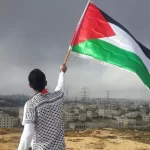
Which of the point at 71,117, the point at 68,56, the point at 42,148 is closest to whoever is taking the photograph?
the point at 42,148

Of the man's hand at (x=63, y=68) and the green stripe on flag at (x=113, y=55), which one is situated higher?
the green stripe on flag at (x=113, y=55)

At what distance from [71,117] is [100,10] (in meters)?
47.3

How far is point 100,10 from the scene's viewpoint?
13.7 ft

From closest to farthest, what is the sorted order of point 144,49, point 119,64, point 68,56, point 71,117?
point 68,56 < point 119,64 < point 144,49 < point 71,117

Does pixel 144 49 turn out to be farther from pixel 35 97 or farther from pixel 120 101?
pixel 120 101

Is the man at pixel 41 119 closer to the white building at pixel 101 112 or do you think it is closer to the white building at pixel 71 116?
the white building at pixel 71 116

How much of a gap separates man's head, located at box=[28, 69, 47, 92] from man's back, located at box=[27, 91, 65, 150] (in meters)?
0.06

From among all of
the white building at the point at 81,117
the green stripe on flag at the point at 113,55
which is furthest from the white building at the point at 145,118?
the green stripe on flag at the point at 113,55

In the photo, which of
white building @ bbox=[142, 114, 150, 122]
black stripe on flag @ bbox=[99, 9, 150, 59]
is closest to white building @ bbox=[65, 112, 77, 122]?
white building @ bbox=[142, 114, 150, 122]

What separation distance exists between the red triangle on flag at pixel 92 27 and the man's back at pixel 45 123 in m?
1.51

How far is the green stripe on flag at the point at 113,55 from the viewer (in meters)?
3.62

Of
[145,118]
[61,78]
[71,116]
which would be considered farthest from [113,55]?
[145,118]

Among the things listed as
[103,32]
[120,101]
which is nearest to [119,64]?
[103,32]

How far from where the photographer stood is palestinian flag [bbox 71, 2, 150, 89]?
3.69 metres
